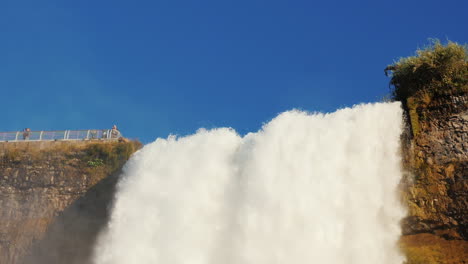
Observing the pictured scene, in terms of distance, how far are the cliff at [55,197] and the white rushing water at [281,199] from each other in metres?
5.42

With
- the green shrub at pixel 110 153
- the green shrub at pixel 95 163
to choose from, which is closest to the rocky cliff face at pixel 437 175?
the green shrub at pixel 110 153

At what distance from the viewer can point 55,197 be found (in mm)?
23219

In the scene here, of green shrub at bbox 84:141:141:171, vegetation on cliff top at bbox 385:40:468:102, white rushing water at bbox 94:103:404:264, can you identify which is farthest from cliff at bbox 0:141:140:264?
vegetation on cliff top at bbox 385:40:468:102

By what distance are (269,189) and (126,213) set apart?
670cm

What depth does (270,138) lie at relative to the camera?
49.8 ft

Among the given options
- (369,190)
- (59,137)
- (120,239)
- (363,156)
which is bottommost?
(120,239)

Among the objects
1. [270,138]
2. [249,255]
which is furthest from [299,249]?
[270,138]

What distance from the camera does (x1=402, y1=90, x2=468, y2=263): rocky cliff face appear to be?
13.5 m

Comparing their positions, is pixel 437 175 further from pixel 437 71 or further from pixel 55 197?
pixel 55 197

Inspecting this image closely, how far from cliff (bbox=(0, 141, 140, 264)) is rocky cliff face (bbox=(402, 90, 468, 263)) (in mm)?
14622

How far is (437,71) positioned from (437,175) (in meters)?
3.86

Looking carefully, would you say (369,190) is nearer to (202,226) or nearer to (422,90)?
(422,90)

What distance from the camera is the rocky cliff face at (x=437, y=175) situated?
13.5 m

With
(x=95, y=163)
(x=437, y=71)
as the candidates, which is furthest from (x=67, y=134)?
(x=437, y=71)
